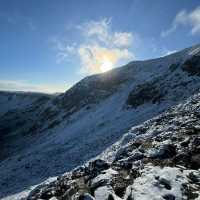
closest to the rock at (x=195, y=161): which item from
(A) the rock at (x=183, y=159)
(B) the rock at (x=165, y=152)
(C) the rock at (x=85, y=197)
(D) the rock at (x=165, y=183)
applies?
(A) the rock at (x=183, y=159)

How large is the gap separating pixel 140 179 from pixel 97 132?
91.1ft

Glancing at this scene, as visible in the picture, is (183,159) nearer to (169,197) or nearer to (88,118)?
(169,197)

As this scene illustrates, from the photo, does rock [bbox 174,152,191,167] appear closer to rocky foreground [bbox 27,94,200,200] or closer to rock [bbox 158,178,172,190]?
rocky foreground [bbox 27,94,200,200]

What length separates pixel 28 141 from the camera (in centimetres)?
6156

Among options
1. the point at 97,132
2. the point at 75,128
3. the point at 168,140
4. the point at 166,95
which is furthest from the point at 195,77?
the point at 168,140

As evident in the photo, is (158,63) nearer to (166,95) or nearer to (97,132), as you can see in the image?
(166,95)

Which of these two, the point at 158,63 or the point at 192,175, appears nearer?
the point at 192,175

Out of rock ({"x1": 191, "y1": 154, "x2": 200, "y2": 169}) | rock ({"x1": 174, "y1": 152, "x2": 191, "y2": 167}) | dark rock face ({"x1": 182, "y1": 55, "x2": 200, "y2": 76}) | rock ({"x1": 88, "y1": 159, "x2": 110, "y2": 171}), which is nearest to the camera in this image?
rock ({"x1": 191, "y1": 154, "x2": 200, "y2": 169})

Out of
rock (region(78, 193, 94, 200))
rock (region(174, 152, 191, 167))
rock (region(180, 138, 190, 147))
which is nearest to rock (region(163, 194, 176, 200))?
rock (region(78, 193, 94, 200))

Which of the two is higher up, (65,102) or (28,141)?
(65,102)

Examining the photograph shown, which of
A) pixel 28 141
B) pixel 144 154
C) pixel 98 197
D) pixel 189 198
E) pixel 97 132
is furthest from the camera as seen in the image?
pixel 28 141

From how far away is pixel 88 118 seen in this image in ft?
175

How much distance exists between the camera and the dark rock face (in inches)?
1881

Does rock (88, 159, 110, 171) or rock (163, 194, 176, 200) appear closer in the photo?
rock (163, 194, 176, 200)
